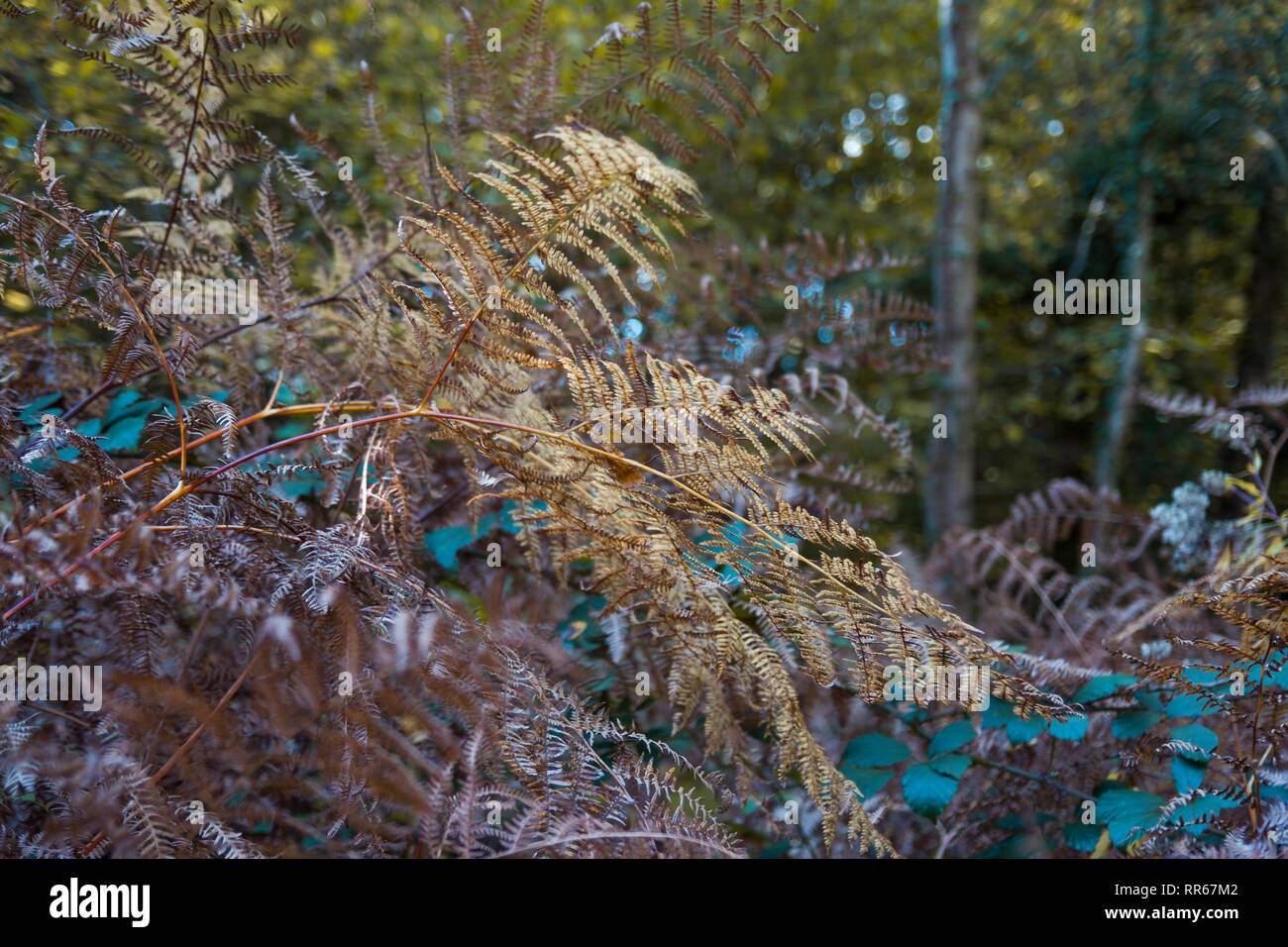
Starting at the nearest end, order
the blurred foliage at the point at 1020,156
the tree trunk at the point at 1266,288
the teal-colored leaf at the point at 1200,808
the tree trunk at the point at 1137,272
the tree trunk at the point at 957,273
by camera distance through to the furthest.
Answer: the teal-colored leaf at the point at 1200,808 < the tree trunk at the point at 957,273 < the blurred foliage at the point at 1020,156 < the tree trunk at the point at 1137,272 < the tree trunk at the point at 1266,288

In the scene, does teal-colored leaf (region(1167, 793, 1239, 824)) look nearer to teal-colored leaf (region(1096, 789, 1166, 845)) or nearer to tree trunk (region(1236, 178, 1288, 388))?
teal-colored leaf (region(1096, 789, 1166, 845))

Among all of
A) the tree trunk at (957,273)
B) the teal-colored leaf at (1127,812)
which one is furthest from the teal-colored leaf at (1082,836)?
the tree trunk at (957,273)

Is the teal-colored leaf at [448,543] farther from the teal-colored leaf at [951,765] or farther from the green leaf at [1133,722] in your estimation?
the green leaf at [1133,722]

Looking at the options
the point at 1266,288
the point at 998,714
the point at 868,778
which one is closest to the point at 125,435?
the point at 868,778

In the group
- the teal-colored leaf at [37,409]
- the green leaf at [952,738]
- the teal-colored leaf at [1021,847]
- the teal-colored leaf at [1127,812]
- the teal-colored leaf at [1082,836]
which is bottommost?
the teal-colored leaf at [1021,847]

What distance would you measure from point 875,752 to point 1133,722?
0.39 meters

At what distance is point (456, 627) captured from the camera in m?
0.84

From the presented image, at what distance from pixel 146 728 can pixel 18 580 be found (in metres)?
0.21

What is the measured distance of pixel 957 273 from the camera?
132 inches

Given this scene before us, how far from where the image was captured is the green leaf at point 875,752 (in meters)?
1.11

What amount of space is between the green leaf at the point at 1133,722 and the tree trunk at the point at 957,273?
7.45 feet

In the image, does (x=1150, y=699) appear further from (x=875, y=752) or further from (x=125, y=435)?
(x=125, y=435)

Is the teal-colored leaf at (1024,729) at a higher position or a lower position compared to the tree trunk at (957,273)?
lower

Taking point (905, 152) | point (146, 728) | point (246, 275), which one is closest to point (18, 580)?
point (146, 728)
